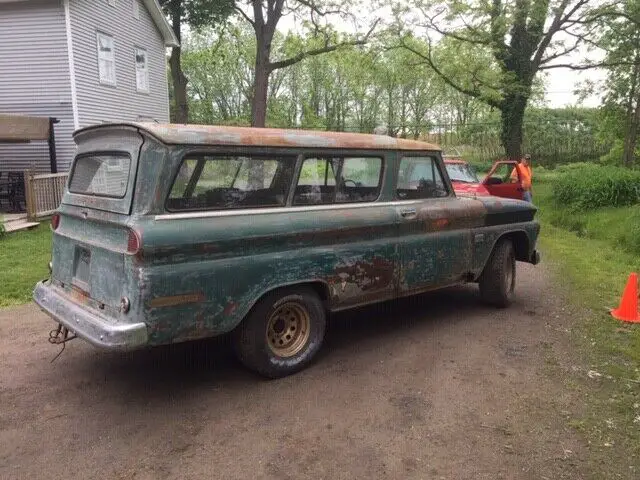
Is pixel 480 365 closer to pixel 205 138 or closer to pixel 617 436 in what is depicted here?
pixel 617 436

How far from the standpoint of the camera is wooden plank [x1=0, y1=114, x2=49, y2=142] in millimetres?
13672

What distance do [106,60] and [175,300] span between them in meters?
17.5

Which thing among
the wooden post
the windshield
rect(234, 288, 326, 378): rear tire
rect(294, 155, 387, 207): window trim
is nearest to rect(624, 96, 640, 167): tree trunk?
the windshield

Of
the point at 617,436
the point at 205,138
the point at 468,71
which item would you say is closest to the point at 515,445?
the point at 617,436

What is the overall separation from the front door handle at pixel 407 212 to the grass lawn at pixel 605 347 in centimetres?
192

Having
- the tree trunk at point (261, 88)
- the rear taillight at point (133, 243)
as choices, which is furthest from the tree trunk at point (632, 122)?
the rear taillight at point (133, 243)

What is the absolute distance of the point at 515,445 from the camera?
10.8 feet

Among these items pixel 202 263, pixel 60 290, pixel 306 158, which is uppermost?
pixel 306 158

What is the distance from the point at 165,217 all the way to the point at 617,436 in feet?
10.6

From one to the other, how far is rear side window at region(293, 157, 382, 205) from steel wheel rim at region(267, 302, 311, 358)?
88 centimetres

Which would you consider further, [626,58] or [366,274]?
[626,58]

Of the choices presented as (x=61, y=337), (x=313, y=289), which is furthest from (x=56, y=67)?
(x=313, y=289)

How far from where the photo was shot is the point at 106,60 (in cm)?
1845

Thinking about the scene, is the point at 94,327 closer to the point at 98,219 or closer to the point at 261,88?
the point at 98,219
